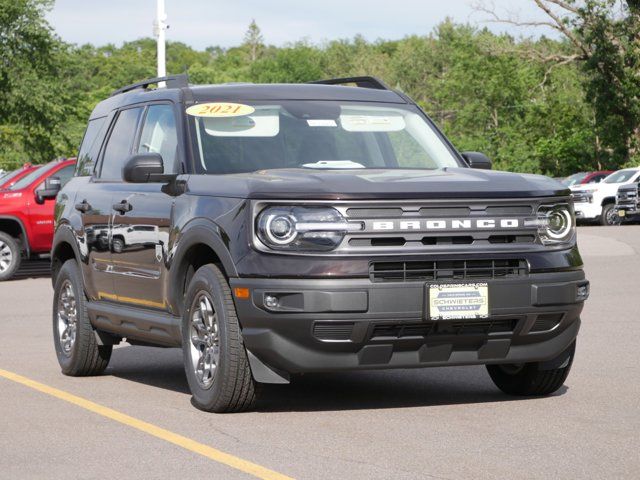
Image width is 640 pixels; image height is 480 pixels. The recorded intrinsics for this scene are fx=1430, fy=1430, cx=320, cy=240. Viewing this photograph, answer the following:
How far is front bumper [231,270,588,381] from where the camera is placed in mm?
7324

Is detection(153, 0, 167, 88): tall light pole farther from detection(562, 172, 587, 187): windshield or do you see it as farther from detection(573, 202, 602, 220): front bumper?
detection(562, 172, 587, 187): windshield

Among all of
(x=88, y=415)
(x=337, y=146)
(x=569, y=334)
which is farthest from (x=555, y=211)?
(x=88, y=415)

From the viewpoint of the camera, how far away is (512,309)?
7.58 m

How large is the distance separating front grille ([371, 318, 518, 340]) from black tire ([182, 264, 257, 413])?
0.76 m

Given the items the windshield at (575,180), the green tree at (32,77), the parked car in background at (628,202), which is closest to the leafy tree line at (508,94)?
the green tree at (32,77)

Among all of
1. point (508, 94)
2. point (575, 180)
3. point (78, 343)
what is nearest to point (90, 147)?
point (78, 343)

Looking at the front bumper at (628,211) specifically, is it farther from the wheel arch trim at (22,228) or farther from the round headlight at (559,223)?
the round headlight at (559,223)

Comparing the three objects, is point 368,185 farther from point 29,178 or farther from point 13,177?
point 13,177

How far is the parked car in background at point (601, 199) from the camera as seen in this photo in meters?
42.9

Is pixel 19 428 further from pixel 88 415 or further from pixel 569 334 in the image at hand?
pixel 569 334

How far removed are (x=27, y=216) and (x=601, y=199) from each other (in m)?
24.1

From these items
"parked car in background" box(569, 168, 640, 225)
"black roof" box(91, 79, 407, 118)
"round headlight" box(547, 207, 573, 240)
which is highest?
"black roof" box(91, 79, 407, 118)

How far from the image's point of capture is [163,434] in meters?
7.22

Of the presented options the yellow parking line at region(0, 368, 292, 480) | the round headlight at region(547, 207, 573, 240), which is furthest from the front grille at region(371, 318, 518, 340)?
the yellow parking line at region(0, 368, 292, 480)
